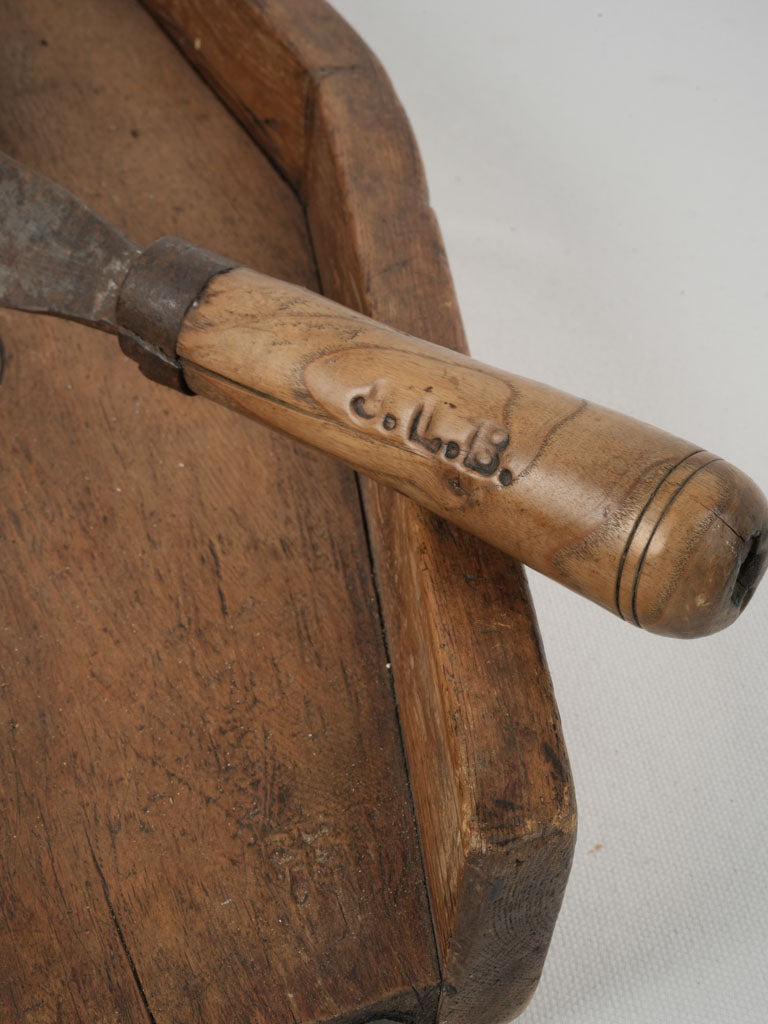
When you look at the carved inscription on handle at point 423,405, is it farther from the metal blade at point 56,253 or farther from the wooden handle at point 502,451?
the metal blade at point 56,253

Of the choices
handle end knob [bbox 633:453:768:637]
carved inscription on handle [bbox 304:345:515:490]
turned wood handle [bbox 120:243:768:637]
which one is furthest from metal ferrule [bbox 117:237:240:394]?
handle end knob [bbox 633:453:768:637]

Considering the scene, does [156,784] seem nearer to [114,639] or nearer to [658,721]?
[114,639]

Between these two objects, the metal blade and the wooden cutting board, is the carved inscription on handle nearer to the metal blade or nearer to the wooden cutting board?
the wooden cutting board

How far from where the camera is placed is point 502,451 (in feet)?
2.39

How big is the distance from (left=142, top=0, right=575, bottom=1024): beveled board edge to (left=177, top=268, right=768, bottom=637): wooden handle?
0.26 ft

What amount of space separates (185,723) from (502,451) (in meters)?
0.39

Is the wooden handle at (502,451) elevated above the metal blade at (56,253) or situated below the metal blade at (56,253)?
above

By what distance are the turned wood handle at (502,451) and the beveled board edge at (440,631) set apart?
0.27 ft

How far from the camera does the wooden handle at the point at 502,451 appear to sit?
26.5 inches

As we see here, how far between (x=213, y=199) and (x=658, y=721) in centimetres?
77

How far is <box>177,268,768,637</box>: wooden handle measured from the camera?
0.67 m

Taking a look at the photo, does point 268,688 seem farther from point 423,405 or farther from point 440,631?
point 423,405

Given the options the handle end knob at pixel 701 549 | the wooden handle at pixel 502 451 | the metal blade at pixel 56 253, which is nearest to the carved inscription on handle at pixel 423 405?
the wooden handle at pixel 502 451

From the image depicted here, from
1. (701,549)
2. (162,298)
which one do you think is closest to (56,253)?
(162,298)
